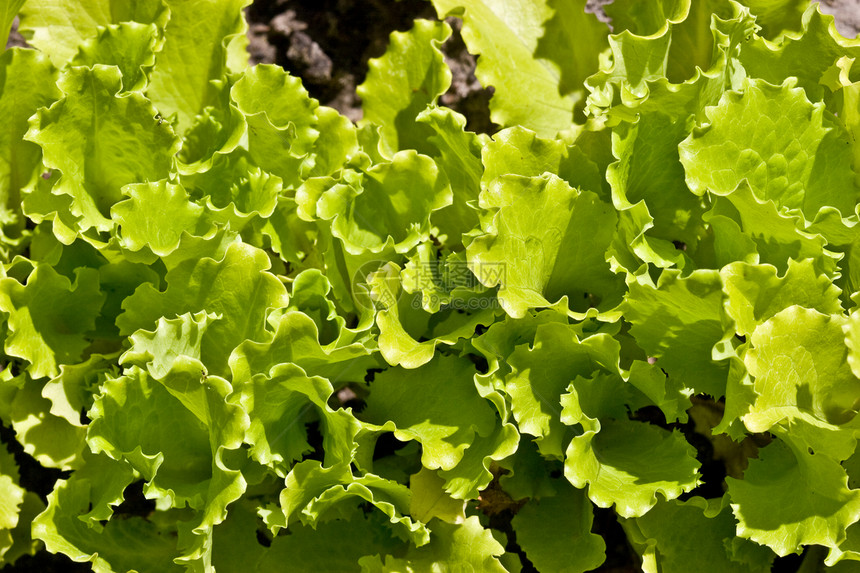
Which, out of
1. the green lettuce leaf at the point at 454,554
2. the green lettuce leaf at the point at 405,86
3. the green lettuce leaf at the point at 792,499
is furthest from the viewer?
the green lettuce leaf at the point at 405,86

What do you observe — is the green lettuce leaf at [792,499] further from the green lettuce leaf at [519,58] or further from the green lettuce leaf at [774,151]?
the green lettuce leaf at [519,58]

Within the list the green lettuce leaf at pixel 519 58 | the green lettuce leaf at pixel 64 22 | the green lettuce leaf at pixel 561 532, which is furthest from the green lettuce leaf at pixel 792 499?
the green lettuce leaf at pixel 64 22

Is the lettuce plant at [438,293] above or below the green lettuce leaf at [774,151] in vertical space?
below

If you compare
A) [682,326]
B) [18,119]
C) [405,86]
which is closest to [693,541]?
[682,326]

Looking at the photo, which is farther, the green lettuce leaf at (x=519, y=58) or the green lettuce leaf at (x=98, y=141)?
the green lettuce leaf at (x=519, y=58)

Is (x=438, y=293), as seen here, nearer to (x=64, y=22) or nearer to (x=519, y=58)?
(x=519, y=58)

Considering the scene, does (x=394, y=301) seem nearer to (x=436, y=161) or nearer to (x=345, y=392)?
(x=436, y=161)

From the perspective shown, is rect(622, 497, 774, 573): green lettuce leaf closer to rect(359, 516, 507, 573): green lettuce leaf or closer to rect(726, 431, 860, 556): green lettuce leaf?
rect(726, 431, 860, 556): green lettuce leaf

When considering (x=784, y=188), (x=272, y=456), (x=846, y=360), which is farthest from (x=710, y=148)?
(x=272, y=456)
